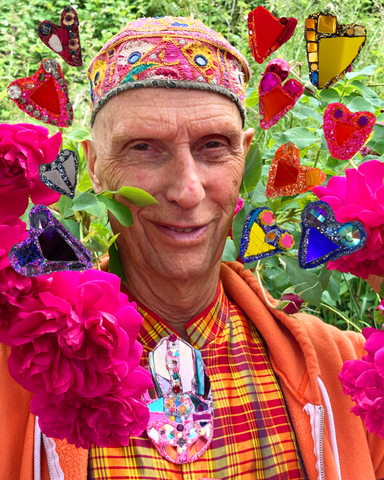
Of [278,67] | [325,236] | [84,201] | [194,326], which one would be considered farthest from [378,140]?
[84,201]

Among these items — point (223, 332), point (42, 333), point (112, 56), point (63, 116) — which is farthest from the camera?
point (223, 332)

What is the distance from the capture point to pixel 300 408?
1423mm

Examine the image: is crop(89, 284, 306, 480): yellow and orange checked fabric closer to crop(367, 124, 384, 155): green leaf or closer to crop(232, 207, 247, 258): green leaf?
crop(232, 207, 247, 258): green leaf

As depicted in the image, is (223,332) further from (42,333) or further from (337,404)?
(42,333)

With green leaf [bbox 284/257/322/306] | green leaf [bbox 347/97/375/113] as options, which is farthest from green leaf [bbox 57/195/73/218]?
green leaf [bbox 347/97/375/113]

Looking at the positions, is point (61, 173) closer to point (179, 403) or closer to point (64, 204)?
point (64, 204)

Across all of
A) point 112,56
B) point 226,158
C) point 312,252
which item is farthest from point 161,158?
point 312,252

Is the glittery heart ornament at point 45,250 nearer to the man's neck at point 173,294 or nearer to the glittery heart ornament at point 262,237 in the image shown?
the glittery heart ornament at point 262,237

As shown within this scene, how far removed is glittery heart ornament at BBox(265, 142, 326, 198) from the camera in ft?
4.15

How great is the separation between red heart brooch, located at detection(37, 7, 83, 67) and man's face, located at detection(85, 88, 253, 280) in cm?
16

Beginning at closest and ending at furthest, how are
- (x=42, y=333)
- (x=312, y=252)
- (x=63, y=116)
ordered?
(x=42, y=333), (x=312, y=252), (x=63, y=116)

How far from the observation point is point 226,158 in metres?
1.42

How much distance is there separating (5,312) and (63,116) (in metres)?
0.55

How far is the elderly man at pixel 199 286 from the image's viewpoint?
131 cm
